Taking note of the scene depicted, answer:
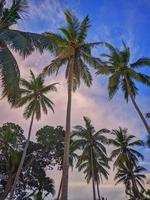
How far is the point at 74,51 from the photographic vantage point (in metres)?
30.0

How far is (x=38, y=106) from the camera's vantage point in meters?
46.0

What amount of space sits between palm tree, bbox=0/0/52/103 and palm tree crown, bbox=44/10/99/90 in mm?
11662

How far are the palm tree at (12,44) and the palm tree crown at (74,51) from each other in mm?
11662

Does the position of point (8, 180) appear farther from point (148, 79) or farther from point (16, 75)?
point (16, 75)

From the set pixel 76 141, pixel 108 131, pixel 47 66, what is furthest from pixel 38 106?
pixel 47 66

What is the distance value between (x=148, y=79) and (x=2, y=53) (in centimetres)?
2429

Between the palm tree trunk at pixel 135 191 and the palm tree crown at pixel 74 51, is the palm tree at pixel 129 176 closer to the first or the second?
the palm tree trunk at pixel 135 191

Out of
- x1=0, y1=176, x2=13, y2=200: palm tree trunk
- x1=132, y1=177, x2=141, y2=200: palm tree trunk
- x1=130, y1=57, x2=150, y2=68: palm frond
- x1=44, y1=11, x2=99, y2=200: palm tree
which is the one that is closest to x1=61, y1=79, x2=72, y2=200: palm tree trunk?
x1=44, y1=11, x2=99, y2=200: palm tree

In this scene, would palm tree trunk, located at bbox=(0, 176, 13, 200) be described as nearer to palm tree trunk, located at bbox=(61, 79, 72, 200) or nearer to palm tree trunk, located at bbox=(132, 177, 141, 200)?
palm tree trunk, located at bbox=(132, 177, 141, 200)

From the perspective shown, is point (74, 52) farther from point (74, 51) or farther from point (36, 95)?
point (36, 95)

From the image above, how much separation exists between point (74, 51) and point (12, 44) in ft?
48.3

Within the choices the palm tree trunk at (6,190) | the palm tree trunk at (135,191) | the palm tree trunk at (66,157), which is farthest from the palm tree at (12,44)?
the palm tree trunk at (135,191)

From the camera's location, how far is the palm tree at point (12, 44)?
50.9 ft

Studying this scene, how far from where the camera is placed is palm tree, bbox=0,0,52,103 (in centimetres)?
1550
